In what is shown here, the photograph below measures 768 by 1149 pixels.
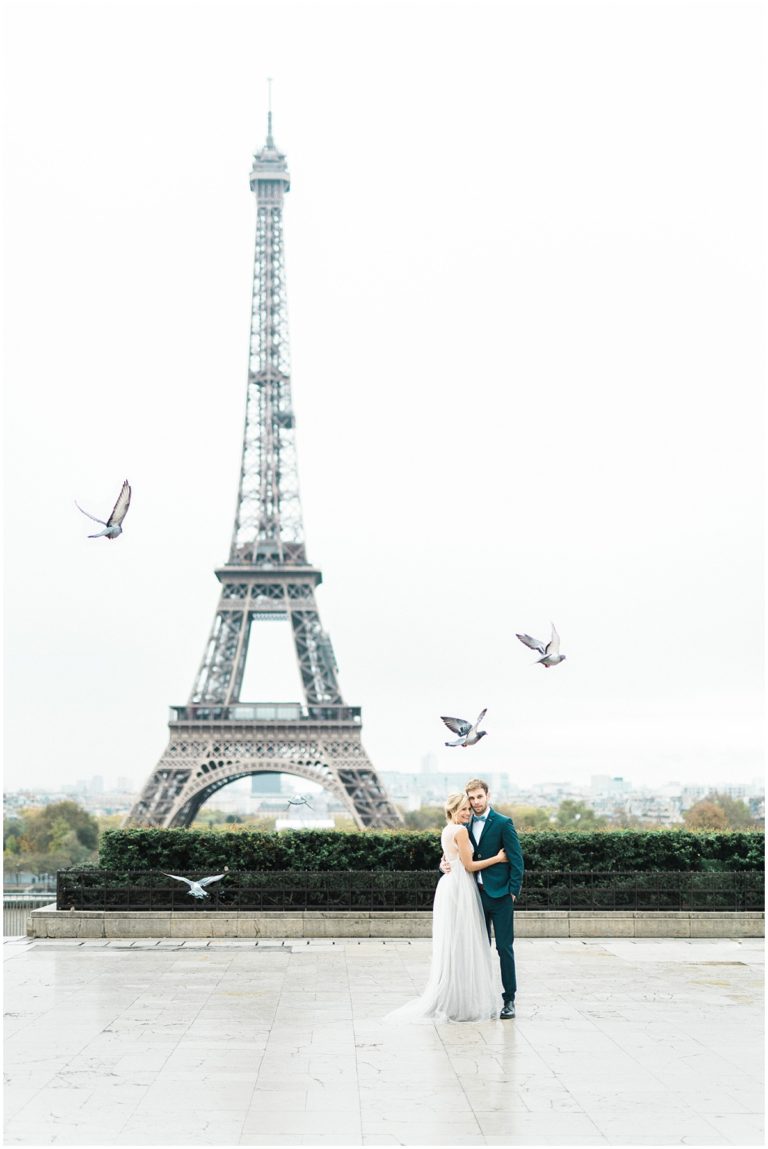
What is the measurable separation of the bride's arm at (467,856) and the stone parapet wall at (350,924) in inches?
250

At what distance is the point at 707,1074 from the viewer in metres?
9.45

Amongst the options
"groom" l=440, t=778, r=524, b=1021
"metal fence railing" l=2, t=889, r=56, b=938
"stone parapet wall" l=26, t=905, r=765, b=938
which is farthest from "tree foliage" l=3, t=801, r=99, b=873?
"groom" l=440, t=778, r=524, b=1021

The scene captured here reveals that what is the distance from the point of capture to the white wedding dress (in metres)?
11.5

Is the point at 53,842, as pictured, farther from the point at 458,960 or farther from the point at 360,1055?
the point at 360,1055

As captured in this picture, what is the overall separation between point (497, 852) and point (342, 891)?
674cm

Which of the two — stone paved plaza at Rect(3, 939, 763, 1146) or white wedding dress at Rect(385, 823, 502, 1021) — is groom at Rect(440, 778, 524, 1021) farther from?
stone paved plaza at Rect(3, 939, 763, 1146)

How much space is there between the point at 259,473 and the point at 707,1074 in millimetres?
63920

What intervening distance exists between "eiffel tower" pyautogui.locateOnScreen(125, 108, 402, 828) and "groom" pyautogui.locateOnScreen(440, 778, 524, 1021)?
46.6 metres

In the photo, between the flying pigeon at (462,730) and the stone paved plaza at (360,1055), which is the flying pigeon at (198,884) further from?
the flying pigeon at (462,730)

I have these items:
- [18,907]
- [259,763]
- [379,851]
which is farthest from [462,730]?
[259,763]

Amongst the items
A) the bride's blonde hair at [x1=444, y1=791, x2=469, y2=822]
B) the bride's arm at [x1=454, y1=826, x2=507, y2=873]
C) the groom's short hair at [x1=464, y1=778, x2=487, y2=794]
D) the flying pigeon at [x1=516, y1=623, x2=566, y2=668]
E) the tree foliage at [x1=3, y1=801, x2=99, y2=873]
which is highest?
the flying pigeon at [x1=516, y1=623, x2=566, y2=668]

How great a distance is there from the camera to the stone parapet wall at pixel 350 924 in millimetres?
17391

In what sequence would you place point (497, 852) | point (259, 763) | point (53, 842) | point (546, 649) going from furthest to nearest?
point (53, 842) < point (259, 763) < point (546, 649) < point (497, 852)

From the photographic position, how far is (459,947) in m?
11.5
